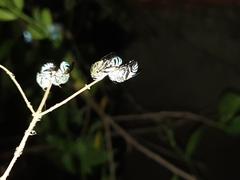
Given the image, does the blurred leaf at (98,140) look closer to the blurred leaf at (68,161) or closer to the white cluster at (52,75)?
the blurred leaf at (68,161)

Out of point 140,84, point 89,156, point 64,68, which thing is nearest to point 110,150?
point 89,156

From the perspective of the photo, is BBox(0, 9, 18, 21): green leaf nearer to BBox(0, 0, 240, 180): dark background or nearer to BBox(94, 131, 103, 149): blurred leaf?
BBox(0, 0, 240, 180): dark background

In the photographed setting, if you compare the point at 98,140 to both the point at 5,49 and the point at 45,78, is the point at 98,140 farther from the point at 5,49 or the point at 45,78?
the point at 45,78

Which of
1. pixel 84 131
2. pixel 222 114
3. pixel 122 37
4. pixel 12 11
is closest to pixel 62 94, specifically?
pixel 84 131

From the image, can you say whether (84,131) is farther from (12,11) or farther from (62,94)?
(12,11)

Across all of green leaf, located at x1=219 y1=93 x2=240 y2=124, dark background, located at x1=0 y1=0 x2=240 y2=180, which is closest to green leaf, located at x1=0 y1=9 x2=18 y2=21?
dark background, located at x1=0 y1=0 x2=240 y2=180

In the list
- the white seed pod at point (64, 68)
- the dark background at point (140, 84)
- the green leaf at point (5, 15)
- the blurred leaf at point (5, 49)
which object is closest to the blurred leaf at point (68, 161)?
the dark background at point (140, 84)

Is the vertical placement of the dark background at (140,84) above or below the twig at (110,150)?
above
